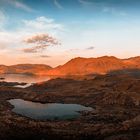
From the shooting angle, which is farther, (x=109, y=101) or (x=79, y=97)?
Result: (x=79, y=97)

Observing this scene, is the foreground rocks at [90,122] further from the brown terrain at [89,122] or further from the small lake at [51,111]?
the small lake at [51,111]

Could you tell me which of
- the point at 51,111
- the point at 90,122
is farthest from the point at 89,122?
the point at 51,111

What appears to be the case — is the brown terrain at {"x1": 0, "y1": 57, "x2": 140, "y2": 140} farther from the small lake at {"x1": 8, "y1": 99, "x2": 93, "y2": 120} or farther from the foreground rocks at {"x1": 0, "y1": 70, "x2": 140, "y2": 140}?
the small lake at {"x1": 8, "y1": 99, "x2": 93, "y2": 120}

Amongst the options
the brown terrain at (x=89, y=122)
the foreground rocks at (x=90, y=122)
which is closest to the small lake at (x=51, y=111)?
the brown terrain at (x=89, y=122)

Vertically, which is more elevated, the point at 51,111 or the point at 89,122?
the point at 51,111

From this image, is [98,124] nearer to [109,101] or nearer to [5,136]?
[5,136]

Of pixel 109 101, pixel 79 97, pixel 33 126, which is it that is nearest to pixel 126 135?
pixel 33 126

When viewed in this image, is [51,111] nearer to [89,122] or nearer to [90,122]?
[89,122]

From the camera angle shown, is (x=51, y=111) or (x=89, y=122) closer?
(x=89, y=122)
